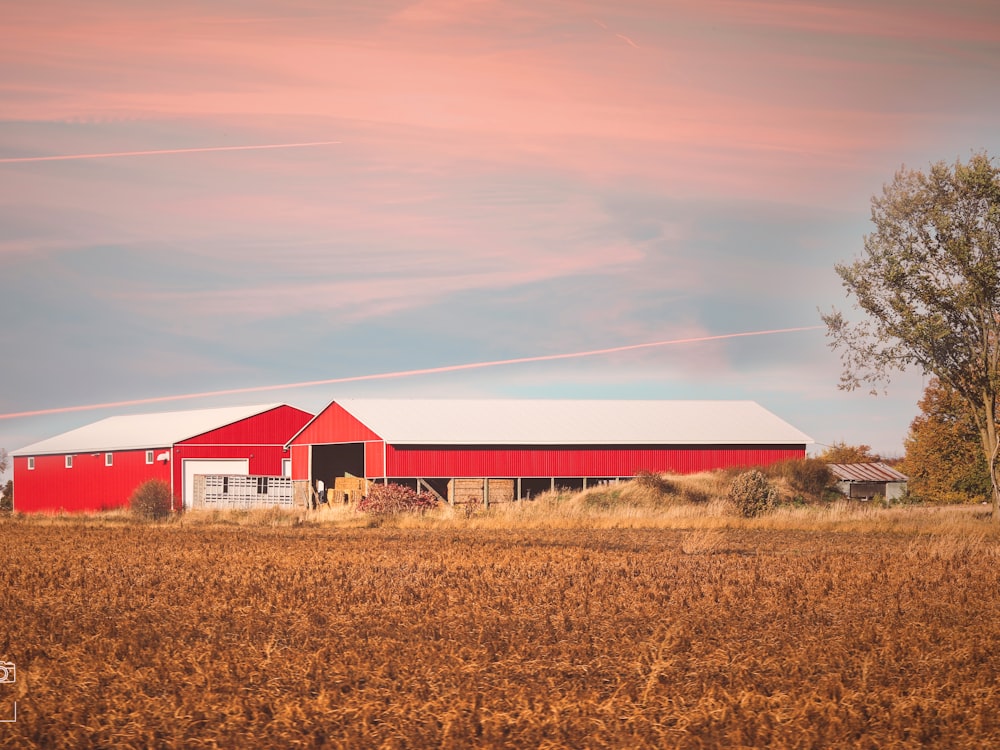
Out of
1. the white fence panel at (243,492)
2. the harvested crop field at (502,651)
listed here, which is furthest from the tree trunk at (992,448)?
the white fence panel at (243,492)

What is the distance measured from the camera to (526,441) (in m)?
49.7

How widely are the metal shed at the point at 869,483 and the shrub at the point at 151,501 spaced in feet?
105

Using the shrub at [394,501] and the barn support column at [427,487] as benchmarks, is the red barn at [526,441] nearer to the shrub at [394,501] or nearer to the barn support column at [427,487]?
the barn support column at [427,487]

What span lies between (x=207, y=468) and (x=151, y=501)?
344 inches

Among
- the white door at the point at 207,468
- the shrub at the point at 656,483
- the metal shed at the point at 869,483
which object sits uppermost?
the white door at the point at 207,468

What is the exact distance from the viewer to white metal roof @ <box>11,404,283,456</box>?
5553cm

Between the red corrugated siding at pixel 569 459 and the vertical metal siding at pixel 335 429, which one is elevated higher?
the vertical metal siding at pixel 335 429

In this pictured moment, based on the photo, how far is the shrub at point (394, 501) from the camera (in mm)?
41438

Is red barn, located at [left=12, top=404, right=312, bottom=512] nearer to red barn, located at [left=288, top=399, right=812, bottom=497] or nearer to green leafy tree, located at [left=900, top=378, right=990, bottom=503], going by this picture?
red barn, located at [left=288, top=399, right=812, bottom=497]

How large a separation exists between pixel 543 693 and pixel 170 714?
3.12 m

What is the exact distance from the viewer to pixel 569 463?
50.2 meters

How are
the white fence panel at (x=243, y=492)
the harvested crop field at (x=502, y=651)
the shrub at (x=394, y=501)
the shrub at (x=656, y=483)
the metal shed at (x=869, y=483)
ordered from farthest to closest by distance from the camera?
the metal shed at (x=869, y=483)
the white fence panel at (x=243, y=492)
the shrub at (x=656, y=483)
the shrub at (x=394, y=501)
the harvested crop field at (x=502, y=651)

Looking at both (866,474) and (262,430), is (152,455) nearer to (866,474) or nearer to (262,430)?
(262,430)

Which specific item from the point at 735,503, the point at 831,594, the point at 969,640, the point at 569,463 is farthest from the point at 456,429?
the point at 969,640
